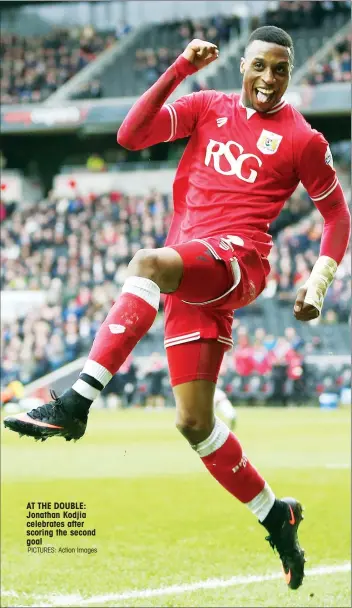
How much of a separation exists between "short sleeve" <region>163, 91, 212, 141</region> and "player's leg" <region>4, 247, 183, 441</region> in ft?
1.88

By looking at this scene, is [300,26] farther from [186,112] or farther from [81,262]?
[186,112]

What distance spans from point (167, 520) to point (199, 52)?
16.3ft

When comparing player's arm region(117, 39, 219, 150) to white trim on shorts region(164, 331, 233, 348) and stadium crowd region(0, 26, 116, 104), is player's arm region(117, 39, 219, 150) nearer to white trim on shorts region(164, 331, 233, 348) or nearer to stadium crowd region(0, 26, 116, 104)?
white trim on shorts region(164, 331, 233, 348)

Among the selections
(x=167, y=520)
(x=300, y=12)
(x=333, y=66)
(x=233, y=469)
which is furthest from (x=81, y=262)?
(x=233, y=469)

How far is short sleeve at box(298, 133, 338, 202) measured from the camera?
12.7ft

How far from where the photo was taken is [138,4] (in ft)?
83.3

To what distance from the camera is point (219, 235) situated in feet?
12.6

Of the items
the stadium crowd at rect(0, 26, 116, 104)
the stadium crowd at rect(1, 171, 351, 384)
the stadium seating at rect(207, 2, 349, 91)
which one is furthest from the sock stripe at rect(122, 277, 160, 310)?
the stadium crowd at rect(0, 26, 116, 104)

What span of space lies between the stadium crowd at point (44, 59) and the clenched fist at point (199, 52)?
22.2 meters

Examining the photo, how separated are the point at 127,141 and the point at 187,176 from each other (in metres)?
0.49

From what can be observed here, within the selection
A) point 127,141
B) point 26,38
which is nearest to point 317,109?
point 26,38

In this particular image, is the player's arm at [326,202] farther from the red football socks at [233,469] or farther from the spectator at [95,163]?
the spectator at [95,163]

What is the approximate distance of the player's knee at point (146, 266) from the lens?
342 centimetres

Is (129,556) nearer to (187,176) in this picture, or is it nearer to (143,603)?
(143,603)
